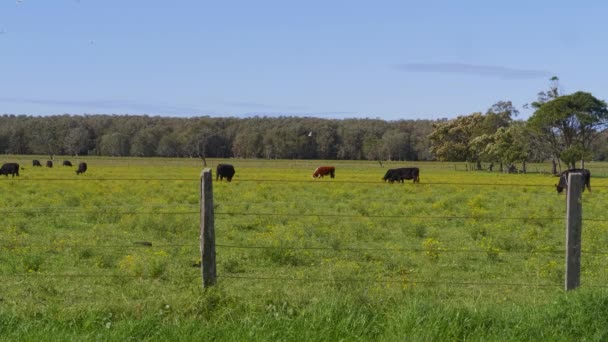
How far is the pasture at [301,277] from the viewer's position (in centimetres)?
692

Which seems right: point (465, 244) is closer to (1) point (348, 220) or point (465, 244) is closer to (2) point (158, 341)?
(1) point (348, 220)

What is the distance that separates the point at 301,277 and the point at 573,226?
4.70 metres

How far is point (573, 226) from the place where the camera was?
7645mm

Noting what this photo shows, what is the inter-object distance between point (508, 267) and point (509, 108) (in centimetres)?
8935

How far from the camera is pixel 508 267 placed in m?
12.5

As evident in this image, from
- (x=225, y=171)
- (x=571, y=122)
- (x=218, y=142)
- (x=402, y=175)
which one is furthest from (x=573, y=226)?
(x=218, y=142)

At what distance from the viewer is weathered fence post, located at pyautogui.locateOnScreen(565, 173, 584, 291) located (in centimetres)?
759

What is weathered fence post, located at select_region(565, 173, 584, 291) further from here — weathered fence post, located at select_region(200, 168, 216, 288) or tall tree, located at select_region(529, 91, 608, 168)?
tall tree, located at select_region(529, 91, 608, 168)

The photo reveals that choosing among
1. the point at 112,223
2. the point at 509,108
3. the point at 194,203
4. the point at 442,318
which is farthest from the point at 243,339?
the point at 509,108

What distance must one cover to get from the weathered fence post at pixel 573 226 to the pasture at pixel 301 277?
251mm

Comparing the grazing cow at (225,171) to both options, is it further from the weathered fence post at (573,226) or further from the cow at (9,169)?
the weathered fence post at (573,226)

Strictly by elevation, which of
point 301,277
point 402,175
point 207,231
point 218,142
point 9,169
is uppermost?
point 218,142

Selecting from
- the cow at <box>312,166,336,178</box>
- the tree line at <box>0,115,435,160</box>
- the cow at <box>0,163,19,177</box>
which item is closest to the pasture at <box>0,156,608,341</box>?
the cow at <box>0,163,19,177</box>

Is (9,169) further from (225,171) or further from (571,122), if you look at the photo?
(571,122)
